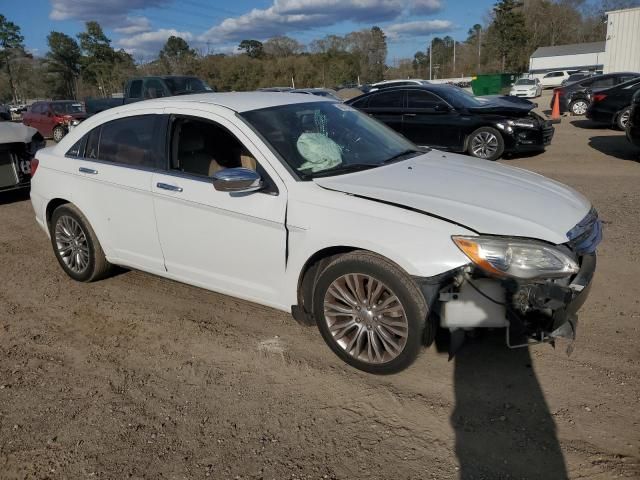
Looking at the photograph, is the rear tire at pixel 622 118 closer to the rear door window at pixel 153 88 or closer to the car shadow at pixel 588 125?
the car shadow at pixel 588 125

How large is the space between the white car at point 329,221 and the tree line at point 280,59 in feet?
204

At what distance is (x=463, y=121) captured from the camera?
34.5ft

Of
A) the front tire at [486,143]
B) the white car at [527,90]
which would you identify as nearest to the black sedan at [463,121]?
the front tire at [486,143]

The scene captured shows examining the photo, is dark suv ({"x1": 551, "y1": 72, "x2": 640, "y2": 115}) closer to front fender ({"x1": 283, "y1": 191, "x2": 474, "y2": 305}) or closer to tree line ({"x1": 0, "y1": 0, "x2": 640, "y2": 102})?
front fender ({"x1": 283, "y1": 191, "x2": 474, "y2": 305})

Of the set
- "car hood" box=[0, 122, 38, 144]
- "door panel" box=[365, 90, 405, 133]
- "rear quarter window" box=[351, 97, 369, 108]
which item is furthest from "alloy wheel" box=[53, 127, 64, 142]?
"door panel" box=[365, 90, 405, 133]

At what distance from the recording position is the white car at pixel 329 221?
2.95m

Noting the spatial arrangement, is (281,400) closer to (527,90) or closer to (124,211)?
(124,211)

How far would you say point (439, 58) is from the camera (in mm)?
104625

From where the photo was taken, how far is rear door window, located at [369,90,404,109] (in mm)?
11141

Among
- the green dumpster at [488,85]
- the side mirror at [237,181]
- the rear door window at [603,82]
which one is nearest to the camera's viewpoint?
the side mirror at [237,181]

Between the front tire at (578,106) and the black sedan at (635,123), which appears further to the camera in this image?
the front tire at (578,106)

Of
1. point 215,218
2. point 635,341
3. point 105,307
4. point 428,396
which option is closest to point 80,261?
point 105,307

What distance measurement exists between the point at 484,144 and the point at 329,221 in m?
8.12

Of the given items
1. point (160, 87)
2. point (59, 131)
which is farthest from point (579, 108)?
point (59, 131)
